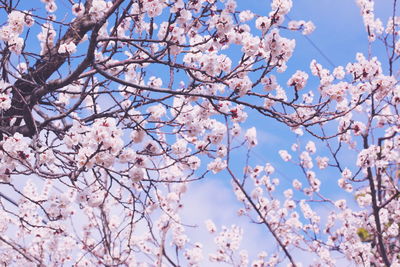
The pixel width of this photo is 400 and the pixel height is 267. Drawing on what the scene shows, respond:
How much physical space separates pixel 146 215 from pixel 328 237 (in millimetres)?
5569

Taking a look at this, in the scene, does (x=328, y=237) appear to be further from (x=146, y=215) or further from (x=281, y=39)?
(x=281, y=39)

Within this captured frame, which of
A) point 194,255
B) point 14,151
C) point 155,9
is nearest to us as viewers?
point 14,151

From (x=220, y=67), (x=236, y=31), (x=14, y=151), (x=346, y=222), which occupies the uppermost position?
(x=346, y=222)

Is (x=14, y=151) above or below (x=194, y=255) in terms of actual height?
below

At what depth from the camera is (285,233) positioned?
857cm

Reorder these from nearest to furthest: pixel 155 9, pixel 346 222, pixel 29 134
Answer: pixel 155 9
pixel 29 134
pixel 346 222

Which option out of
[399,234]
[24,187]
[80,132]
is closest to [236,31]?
[80,132]

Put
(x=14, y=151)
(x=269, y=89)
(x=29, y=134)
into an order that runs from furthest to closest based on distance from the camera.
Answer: (x=29, y=134)
(x=269, y=89)
(x=14, y=151)

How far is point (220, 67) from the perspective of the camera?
320 cm

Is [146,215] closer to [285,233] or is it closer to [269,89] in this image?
[269,89]

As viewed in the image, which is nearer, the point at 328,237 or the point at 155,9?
the point at 155,9

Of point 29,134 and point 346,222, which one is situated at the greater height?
point 346,222

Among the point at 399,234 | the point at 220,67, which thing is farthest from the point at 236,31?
the point at 399,234

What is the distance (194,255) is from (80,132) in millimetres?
5795
